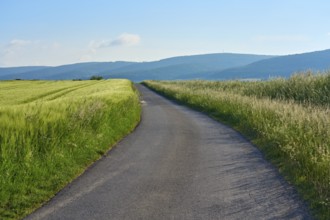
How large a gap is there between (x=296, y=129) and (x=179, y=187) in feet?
17.8

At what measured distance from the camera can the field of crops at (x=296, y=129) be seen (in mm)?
7680

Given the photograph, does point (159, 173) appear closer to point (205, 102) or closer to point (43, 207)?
point (43, 207)

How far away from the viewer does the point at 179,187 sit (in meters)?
7.98

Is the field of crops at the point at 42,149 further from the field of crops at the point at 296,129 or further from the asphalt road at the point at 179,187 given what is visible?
the field of crops at the point at 296,129

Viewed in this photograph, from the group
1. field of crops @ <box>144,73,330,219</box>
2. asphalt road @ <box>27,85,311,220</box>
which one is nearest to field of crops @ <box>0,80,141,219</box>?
asphalt road @ <box>27,85,311,220</box>

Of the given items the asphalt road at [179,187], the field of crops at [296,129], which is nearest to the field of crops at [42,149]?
the asphalt road at [179,187]

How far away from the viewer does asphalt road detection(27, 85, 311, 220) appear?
6543 mm

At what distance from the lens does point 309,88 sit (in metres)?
21.6

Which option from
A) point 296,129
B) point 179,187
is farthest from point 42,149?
point 296,129

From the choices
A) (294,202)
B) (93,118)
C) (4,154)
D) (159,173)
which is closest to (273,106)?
(93,118)

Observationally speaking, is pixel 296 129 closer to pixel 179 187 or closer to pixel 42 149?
pixel 179 187

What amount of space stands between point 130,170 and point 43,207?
2.80m

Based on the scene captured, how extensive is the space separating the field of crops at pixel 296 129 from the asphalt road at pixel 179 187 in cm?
35

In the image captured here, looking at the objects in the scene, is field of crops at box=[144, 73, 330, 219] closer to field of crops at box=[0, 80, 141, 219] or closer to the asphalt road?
the asphalt road
